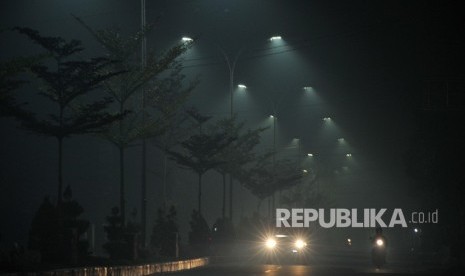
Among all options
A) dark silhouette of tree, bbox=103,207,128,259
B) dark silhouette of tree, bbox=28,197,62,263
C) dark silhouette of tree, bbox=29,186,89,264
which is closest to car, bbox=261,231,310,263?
dark silhouette of tree, bbox=103,207,128,259

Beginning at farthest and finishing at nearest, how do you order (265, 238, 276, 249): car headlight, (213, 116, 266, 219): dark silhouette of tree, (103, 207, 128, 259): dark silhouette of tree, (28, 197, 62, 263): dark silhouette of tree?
(213, 116, 266, 219): dark silhouette of tree
(265, 238, 276, 249): car headlight
(103, 207, 128, 259): dark silhouette of tree
(28, 197, 62, 263): dark silhouette of tree

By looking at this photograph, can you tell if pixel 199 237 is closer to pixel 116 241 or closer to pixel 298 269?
pixel 298 269

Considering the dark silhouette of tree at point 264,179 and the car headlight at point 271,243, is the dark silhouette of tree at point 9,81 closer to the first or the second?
the car headlight at point 271,243

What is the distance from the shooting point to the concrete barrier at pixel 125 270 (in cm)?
2248

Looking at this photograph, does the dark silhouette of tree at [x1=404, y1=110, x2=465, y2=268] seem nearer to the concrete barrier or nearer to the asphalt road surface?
the asphalt road surface

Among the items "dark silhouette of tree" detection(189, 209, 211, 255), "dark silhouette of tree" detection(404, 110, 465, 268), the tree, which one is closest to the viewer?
the tree

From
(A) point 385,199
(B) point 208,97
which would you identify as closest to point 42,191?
(B) point 208,97

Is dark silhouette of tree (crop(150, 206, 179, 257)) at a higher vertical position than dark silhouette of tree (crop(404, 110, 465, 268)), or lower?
lower

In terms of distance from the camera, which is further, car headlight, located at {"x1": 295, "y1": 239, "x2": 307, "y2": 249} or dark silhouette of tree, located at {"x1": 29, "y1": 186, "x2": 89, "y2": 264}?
car headlight, located at {"x1": 295, "y1": 239, "x2": 307, "y2": 249}

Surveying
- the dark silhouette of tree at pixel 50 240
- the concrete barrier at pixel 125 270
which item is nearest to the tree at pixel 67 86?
the dark silhouette of tree at pixel 50 240

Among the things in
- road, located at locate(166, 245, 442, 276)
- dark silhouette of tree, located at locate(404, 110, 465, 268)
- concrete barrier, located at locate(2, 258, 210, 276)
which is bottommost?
road, located at locate(166, 245, 442, 276)

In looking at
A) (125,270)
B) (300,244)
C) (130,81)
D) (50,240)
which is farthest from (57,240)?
(300,244)

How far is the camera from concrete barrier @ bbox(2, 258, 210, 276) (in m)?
22.5

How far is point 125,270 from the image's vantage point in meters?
28.0
